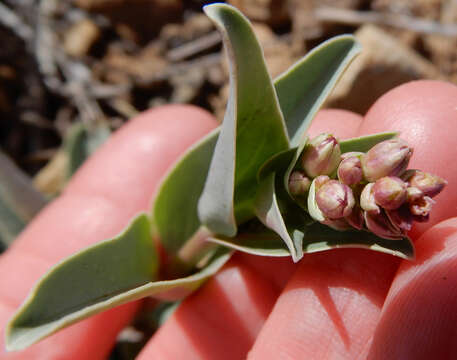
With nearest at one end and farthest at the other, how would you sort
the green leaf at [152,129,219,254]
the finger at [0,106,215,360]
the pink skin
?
the pink skin
the green leaf at [152,129,219,254]
the finger at [0,106,215,360]

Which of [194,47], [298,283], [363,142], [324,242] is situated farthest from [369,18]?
[324,242]

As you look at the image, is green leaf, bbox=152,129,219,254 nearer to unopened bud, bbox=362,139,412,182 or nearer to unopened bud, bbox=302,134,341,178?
unopened bud, bbox=302,134,341,178

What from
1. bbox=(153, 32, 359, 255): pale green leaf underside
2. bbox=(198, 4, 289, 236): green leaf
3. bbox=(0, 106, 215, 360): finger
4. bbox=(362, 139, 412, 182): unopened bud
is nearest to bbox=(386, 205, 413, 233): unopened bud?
bbox=(362, 139, 412, 182): unopened bud

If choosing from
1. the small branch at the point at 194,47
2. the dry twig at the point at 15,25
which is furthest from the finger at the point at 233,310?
the dry twig at the point at 15,25

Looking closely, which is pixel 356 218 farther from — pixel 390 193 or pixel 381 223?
pixel 390 193

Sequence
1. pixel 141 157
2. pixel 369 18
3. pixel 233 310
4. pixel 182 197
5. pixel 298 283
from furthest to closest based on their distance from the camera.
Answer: pixel 369 18 < pixel 141 157 < pixel 233 310 < pixel 182 197 < pixel 298 283

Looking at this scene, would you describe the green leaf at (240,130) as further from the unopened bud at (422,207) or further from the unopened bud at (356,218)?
the unopened bud at (422,207)
